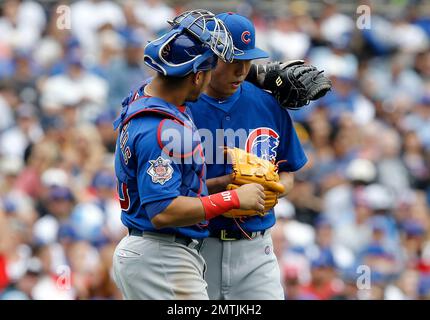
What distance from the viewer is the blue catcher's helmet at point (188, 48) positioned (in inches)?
187

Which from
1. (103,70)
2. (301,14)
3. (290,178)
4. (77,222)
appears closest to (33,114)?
(103,70)

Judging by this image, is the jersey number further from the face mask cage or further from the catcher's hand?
the catcher's hand

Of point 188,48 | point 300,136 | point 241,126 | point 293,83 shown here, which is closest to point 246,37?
point 293,83

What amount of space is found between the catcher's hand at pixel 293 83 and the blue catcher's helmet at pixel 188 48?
2.02 feet

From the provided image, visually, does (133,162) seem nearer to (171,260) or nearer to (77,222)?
(171,260)

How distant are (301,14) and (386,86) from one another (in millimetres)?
1516

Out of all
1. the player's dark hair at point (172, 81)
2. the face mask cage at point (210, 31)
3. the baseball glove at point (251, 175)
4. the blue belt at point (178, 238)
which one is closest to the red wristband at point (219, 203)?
the blue belt at point (178, 238)

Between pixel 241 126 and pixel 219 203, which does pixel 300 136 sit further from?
pixel 219 203

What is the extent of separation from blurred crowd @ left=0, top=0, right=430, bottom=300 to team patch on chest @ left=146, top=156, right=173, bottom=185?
3.55m

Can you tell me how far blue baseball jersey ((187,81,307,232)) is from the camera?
5359 mm

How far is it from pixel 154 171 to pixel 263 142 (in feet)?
3.22

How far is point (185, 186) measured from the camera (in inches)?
190

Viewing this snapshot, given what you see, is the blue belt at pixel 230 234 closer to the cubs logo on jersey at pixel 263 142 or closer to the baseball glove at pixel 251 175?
the baseball glove at pixel 251 175

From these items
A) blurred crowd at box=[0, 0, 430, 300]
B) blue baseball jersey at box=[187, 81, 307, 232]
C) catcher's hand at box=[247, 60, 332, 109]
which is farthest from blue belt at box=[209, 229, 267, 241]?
blurred crowd at box=[0, 0, 430, 300]
